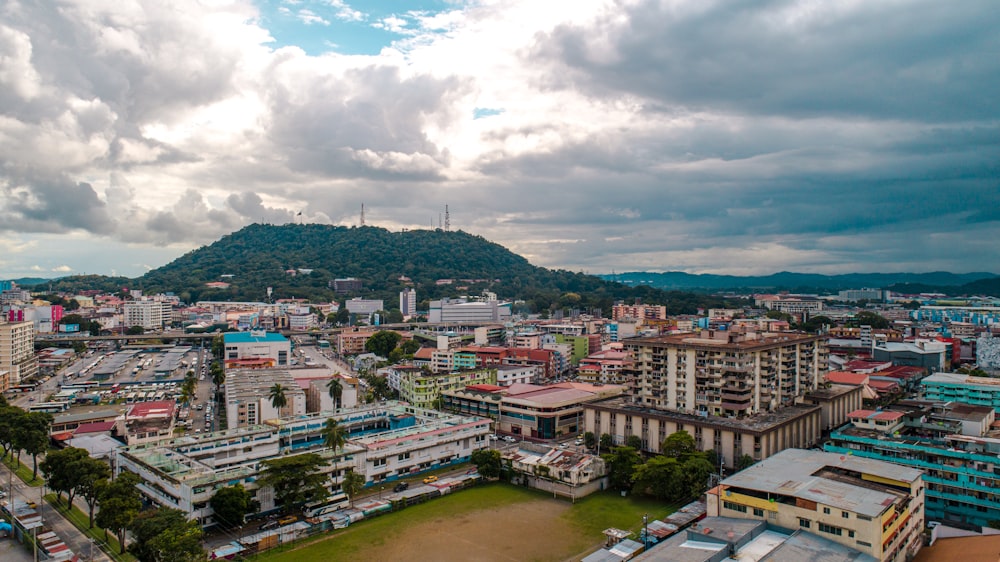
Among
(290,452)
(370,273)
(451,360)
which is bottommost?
(290,452)

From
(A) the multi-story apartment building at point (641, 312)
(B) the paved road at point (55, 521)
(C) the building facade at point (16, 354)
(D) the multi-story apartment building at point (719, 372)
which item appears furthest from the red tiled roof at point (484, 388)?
(A) the multi-story apartment building at point (641, 312)

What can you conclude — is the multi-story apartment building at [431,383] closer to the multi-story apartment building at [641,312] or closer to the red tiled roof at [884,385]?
the red tiled roof at [884,385]

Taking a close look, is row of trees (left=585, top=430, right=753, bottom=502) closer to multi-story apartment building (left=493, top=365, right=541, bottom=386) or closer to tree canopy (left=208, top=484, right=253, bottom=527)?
tree canopy (left=208, top=484, right=253, bottom=527)

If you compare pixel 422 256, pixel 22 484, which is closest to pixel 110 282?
pixel 422 256


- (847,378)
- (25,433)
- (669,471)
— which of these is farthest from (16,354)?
(847,378)

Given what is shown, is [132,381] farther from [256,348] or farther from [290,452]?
[290,452]

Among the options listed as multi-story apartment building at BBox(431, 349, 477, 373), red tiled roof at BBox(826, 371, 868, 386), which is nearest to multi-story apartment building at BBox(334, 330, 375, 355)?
multi-story apartment building at BBox(431, 349, 477, 373)
